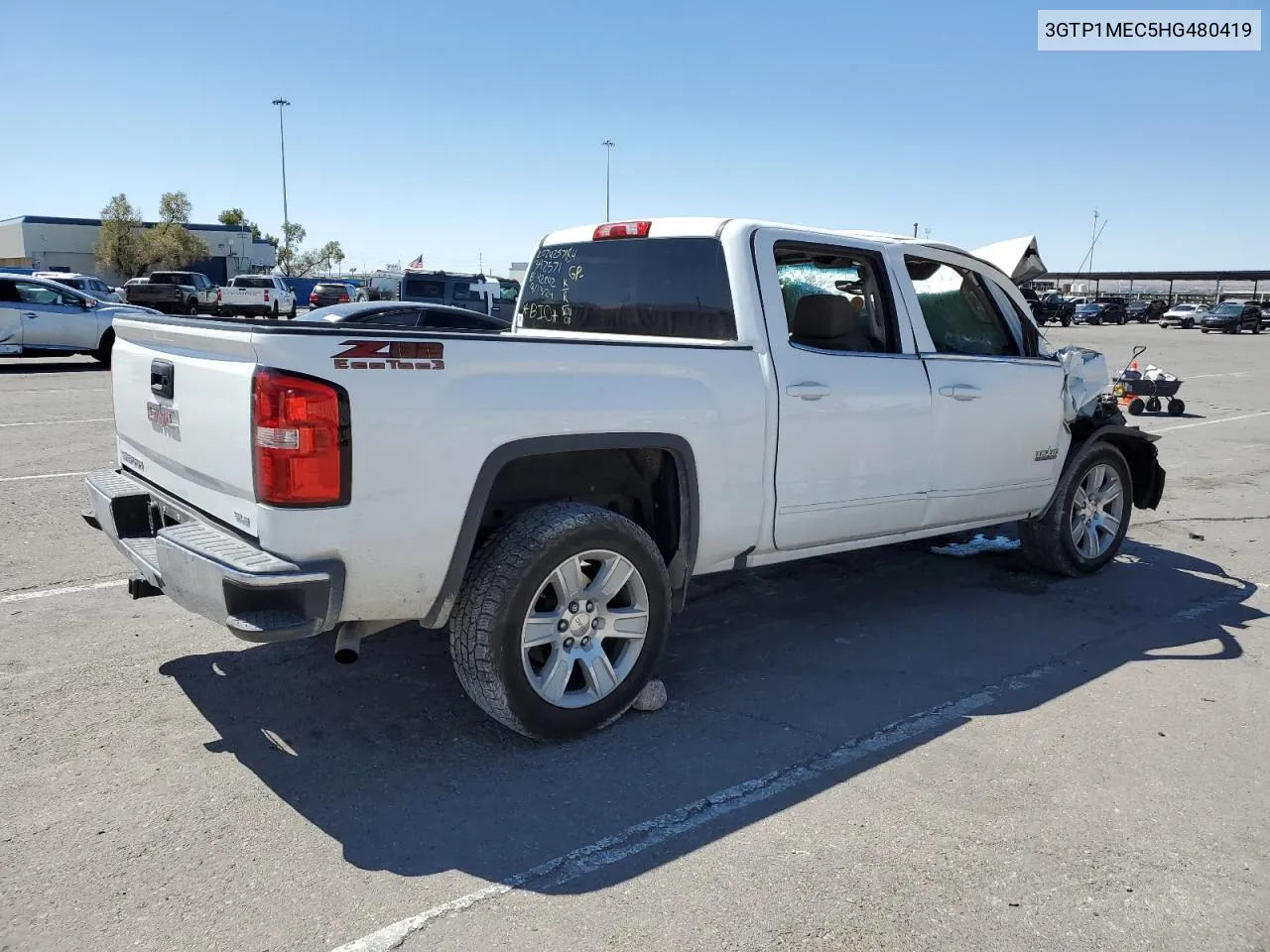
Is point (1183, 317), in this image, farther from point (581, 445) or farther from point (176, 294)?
point (581, 445)

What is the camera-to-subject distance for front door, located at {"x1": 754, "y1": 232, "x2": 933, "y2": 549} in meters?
4.40

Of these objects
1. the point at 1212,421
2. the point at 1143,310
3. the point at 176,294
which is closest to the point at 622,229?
the point at 1212,421

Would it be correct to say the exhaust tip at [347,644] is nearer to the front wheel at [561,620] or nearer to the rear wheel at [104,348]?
the front wheel at [561,620]

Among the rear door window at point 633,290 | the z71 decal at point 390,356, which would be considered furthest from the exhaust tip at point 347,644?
the rear door window at point 633,290

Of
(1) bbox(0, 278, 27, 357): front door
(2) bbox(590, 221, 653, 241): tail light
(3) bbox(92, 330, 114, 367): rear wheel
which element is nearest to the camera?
(2) bbox(590, 221, 653, 241): tail light

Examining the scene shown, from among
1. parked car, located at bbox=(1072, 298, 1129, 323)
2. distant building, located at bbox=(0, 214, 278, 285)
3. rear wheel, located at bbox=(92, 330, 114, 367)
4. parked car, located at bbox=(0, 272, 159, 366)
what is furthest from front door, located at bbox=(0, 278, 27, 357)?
distant building, located at bbox=(0, 214, 278, 285)

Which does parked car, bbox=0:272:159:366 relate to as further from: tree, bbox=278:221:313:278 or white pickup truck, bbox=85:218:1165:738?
tree, bbox=278:221:313:278

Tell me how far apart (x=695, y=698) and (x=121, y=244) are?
252ft

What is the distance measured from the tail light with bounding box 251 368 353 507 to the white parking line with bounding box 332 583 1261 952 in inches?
50.0

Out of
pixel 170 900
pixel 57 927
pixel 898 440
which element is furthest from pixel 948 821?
pixel 57 927

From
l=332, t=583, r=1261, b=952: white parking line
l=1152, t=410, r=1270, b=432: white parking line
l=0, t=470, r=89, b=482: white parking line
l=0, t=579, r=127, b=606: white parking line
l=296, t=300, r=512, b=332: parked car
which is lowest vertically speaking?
l=332, t=583, r=1261, b=952: white parking line

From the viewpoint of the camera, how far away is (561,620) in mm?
3746

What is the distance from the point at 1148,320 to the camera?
67250 mm

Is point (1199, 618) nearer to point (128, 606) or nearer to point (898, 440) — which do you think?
point (898, 440)
